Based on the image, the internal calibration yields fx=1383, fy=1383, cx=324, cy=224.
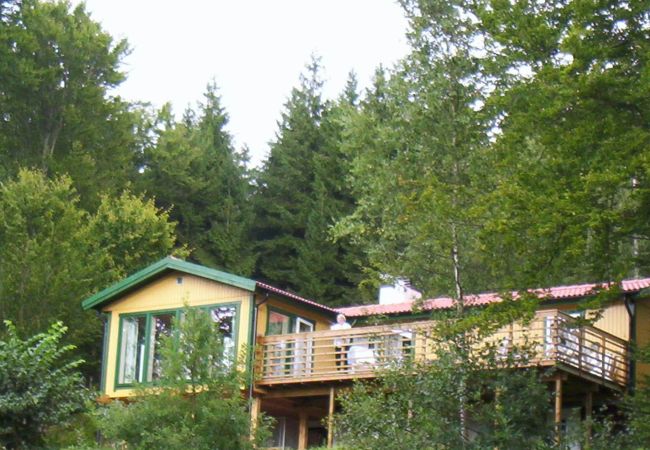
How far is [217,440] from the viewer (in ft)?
74.1

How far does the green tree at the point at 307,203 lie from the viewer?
52406 mm

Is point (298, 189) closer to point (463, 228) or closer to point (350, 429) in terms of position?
point (463, 228)

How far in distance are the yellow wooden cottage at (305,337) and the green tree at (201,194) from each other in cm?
1950

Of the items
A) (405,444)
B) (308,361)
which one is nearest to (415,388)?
(405,444)

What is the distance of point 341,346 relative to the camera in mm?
30375

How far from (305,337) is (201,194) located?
84.5 feet

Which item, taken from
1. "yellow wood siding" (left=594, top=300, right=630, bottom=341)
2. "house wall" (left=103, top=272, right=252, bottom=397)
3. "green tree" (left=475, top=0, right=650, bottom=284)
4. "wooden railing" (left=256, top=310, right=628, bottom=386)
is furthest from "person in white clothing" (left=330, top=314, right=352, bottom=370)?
"green tree" (left=475, top=0, right=650, bottom=284)

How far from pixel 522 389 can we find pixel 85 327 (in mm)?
18204

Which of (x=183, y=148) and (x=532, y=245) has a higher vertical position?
(x=183, y=148)

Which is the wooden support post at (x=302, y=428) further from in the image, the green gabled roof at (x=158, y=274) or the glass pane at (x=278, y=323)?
the green gabled roof at (x=158, y=274)

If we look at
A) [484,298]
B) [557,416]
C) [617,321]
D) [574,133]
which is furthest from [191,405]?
[617,321]

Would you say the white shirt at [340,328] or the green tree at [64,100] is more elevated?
the green tree at [64,100]

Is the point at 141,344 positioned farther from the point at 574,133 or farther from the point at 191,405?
the point at 574,133

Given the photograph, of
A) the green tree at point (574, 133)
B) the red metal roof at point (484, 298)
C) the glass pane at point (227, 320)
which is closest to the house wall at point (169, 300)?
the glass pane at point (227, 320)
